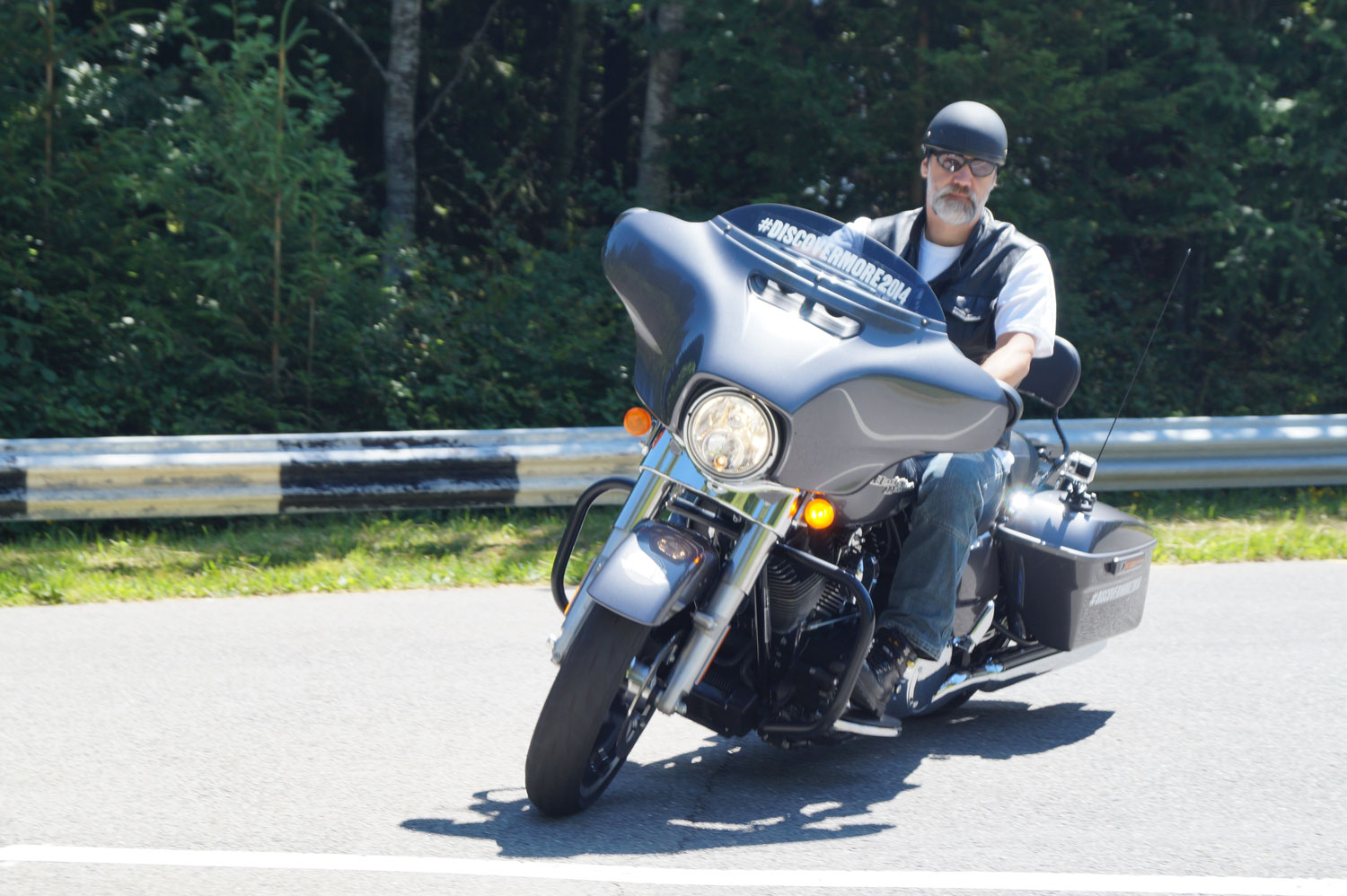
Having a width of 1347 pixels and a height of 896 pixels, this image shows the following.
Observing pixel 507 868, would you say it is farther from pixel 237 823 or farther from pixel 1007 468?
pixel 1007 468

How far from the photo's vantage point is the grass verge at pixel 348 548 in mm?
6309

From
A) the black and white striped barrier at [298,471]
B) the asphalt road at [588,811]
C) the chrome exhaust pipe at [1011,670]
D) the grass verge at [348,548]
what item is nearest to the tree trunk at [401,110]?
the grass verge at [348,548]

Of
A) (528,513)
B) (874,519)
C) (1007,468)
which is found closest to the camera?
(874,519)

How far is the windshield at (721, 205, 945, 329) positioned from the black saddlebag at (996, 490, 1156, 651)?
118cm

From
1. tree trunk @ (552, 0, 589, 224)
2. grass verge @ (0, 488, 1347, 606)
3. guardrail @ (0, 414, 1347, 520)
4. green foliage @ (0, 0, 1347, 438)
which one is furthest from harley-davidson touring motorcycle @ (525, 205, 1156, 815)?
tree trunk @ (552, 0, 589, 224)

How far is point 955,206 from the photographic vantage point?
4.33m

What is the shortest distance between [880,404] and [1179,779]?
5.26ft

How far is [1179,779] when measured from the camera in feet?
13.5

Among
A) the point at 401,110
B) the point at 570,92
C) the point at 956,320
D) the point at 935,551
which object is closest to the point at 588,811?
the point at 935,551

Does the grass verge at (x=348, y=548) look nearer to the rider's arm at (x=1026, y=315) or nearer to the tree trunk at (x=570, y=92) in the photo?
the rider's arm at (x=1026, y=315)

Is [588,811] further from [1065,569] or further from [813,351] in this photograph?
[1065,569]

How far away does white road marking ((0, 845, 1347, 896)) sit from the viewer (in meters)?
3.30

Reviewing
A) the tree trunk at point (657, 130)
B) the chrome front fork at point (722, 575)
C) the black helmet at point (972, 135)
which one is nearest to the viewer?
the chrome front fork at point (722, 575)

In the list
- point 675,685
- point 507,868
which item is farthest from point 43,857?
point 675,685
